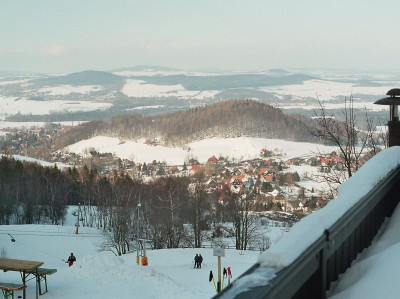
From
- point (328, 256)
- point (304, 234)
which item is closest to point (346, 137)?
point (328, 256)

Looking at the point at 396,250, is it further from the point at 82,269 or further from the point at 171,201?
the point at 171,201

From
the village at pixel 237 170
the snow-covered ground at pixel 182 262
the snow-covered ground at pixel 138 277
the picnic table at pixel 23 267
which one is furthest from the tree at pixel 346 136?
the village at pixel 237 170

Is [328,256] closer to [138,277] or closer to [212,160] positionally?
[138,277]

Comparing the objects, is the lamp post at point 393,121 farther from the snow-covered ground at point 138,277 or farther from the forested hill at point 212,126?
the forested hill at point 212,126

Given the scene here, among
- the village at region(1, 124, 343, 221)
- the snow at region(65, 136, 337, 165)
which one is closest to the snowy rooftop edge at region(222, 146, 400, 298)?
the village at region(1, 124, 343, 221)

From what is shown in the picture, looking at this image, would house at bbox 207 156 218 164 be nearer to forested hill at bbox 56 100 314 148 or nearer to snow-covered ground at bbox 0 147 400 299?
forested hill at bbox 56 100 314 148

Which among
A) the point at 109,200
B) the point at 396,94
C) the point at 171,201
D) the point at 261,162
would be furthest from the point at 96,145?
the point at 396,94
